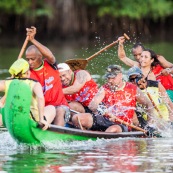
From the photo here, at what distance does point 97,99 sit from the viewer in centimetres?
1541

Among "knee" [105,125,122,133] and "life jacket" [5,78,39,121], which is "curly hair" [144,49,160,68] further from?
"life jacket" [5,78,39,121]

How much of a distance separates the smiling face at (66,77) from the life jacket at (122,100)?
0.64 m

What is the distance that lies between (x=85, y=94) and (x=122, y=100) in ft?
3.19

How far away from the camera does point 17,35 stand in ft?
138

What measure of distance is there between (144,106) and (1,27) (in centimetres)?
2694

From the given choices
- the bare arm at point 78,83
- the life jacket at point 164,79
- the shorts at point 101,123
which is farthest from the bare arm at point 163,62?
the shorts at point 101,123

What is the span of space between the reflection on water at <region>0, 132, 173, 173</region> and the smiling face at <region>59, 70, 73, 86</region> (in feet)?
4.09

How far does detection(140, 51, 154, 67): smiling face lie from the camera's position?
17141mm

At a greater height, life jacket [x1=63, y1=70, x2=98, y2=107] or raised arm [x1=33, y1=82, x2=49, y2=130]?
life jacket [x1=63, y1=70, x2=98, y2=107]

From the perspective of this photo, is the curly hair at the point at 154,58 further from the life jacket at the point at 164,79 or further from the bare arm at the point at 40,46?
the bare arm at the point at 40,46

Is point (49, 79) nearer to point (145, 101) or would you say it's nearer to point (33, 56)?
point (33, 56)

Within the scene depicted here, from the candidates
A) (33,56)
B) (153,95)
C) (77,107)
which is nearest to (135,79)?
(153,95)

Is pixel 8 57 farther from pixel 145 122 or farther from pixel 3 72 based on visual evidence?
pixel 145 122

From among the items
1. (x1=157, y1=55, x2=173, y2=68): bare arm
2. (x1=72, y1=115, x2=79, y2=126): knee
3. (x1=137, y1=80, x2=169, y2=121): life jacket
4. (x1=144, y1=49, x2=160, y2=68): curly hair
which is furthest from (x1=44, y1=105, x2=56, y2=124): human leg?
(x1=157, y1=55, x2=173, y2=68): bare arm
